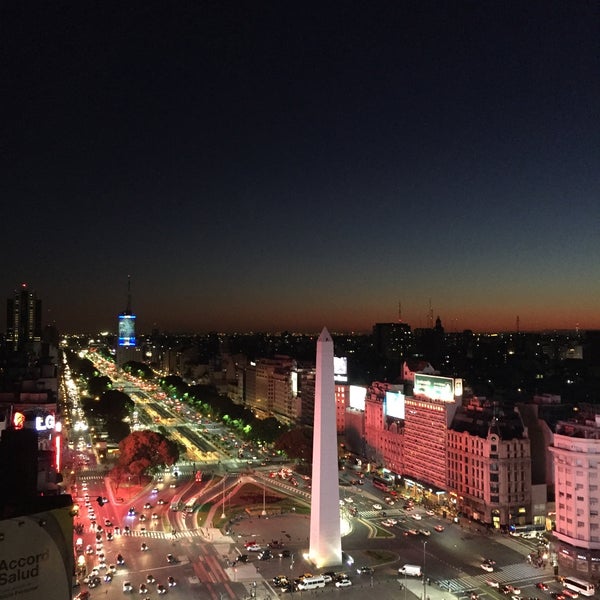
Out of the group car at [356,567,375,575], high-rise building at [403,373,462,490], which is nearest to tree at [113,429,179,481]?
high-rise building at [403,373,462,490]

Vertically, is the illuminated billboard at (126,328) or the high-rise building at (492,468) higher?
the illuminated billboard at (126,328)

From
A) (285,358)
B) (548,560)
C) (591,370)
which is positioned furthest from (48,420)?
(591,370)

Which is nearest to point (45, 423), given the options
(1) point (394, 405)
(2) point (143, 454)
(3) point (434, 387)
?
(2) point (143, 454)

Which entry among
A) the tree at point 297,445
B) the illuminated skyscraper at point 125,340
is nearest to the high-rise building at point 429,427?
the tree at point 297,445

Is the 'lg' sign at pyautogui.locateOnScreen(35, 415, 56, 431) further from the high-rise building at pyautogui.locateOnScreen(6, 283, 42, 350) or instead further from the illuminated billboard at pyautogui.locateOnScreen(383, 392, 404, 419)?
the high-rise building at pyautogui.locateOnScreen(6, 283, 42, 350)

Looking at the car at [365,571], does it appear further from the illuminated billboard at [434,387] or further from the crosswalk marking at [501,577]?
the illuminated billboard at [434,387]

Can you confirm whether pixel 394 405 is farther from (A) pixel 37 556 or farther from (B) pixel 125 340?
(B) pixel 125 340
